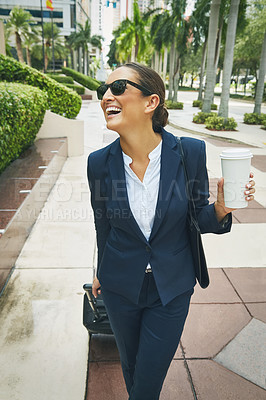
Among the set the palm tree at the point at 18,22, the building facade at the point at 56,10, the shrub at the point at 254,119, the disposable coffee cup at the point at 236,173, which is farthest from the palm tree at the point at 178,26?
the building facade at the point at 56,10

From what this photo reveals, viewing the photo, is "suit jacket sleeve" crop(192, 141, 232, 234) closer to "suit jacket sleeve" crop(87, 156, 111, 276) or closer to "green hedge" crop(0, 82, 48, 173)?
"suit jacket sleeve" crop(87, 156, 111, 276)

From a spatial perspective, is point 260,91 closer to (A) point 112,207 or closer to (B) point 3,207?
(B) point 3,207

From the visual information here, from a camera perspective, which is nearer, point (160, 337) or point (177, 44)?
point (160, 337)

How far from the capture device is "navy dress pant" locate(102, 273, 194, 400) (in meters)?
1.71

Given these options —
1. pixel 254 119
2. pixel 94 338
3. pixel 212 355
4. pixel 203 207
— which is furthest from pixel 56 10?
pixel 203 207

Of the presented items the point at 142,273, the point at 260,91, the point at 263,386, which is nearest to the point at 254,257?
the point at 263,386

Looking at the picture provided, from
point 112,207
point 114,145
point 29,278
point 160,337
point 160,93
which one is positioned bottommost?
point 29,278

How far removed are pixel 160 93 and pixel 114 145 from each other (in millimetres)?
360

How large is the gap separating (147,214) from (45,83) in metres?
9.22

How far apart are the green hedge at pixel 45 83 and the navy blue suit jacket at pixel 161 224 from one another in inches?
327

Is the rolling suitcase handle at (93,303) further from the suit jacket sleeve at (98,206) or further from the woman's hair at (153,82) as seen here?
the woman's hair at (153,82)

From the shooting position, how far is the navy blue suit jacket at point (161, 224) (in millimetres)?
1665

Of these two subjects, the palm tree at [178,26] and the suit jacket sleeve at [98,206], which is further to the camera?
the palm tree at [178,26]

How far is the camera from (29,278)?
3.75 metres
